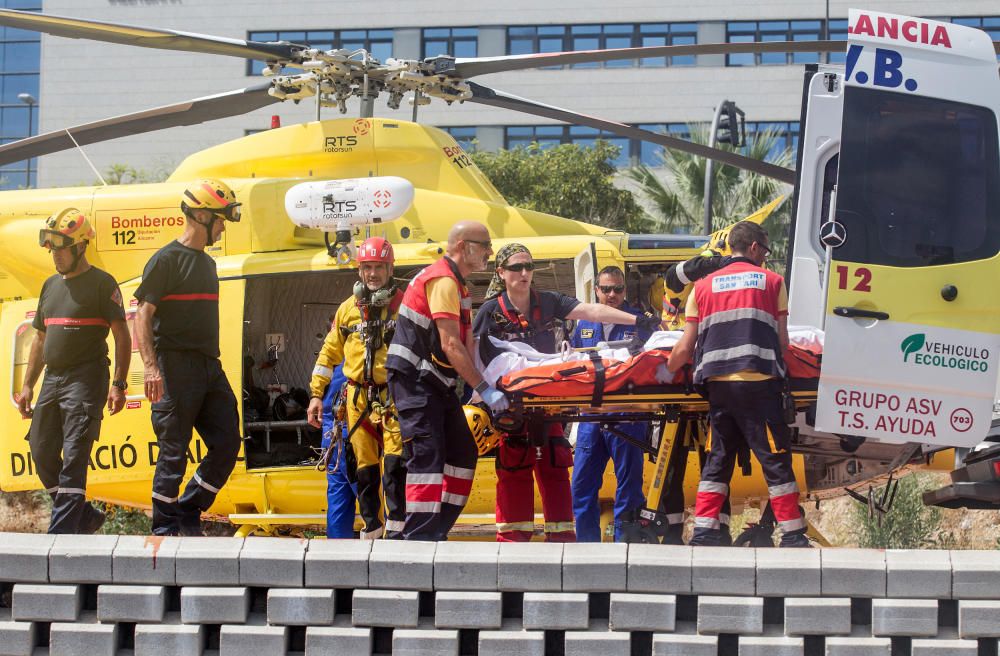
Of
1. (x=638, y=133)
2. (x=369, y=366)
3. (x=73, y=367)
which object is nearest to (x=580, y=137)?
(x=638, y=133)

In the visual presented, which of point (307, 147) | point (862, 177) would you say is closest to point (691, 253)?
point (862, 177)

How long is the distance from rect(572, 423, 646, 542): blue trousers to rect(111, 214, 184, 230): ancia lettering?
3.26 meters

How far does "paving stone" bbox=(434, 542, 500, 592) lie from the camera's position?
4191 millimetres

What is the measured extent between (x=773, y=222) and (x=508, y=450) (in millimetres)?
13969

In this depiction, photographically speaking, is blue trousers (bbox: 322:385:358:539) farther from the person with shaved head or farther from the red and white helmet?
the person with shaved head

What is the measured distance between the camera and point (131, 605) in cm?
427

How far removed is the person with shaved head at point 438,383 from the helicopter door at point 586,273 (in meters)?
1.81

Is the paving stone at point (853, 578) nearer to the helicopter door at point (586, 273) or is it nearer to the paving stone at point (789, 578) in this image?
the paving stone at point (789, 578)

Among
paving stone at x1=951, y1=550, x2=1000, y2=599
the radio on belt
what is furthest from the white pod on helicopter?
paving stone at x1=951, y1=550, x2=1000, y2=599

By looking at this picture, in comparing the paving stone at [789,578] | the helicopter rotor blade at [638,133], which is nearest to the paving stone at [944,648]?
the paving stone at [789,578]

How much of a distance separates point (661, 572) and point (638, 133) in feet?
16.1

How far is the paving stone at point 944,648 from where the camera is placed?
3.99m

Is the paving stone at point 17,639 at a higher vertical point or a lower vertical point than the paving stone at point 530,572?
lower

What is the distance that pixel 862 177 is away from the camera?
5.72 m
